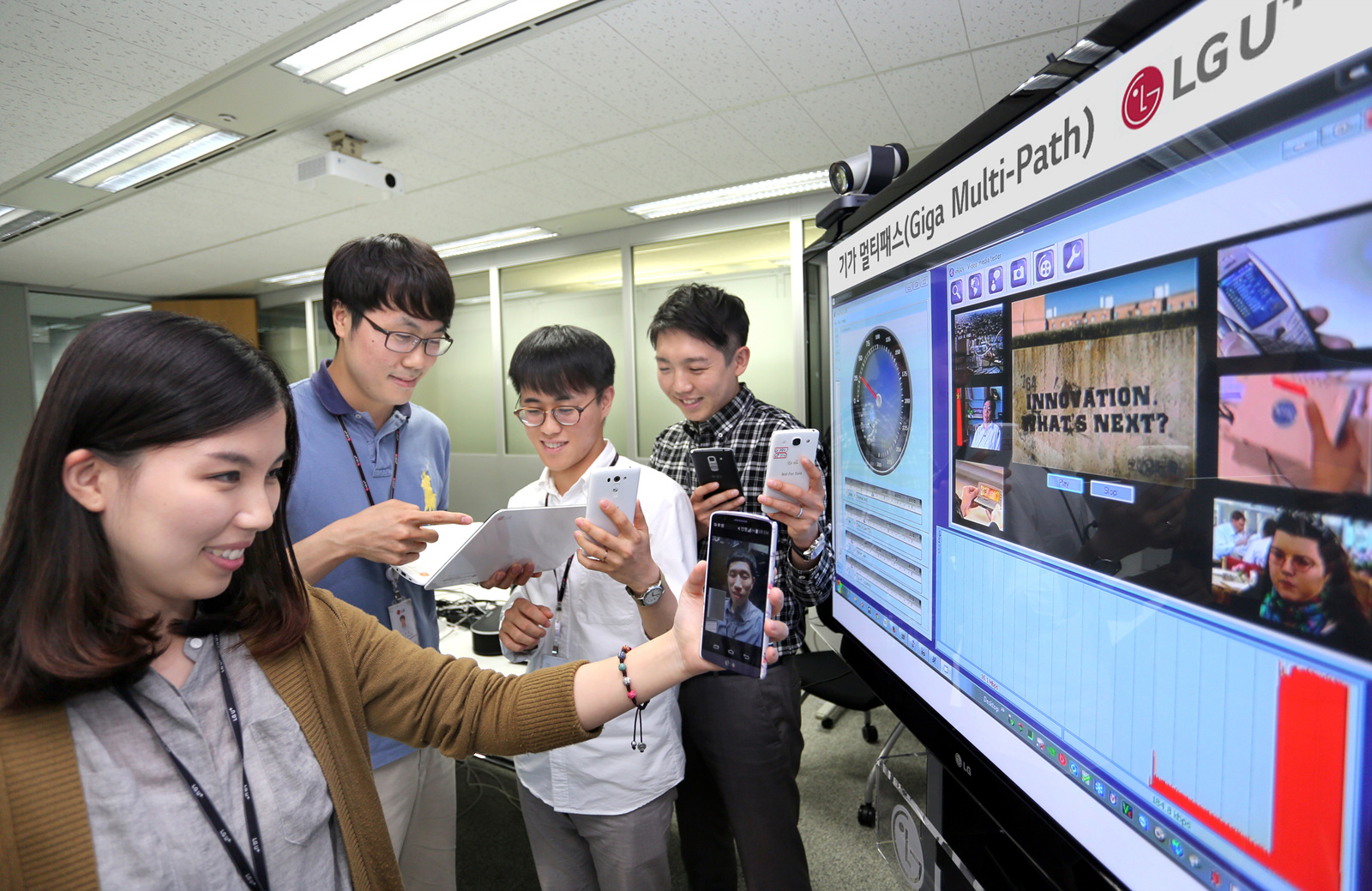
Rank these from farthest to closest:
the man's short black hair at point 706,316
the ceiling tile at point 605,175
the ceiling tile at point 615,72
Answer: the ceiling tile at point 605,175
the ceiling tile at point 615,72
the man's short black hair at point 706,316

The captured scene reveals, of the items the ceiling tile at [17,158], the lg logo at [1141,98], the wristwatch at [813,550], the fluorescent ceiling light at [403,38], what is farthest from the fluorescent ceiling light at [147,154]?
the lg logo at [1141,98]

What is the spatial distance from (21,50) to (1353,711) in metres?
3.77

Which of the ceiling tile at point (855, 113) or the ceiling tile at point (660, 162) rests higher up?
the ceiling tile at point (660, 162)

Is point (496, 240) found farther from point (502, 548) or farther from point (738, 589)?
point (738, 589)

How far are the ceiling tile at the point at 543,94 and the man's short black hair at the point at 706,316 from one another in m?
1.43

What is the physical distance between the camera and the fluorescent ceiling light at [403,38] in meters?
2.21

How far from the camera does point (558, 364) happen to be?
145cm

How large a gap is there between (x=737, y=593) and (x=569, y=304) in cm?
494

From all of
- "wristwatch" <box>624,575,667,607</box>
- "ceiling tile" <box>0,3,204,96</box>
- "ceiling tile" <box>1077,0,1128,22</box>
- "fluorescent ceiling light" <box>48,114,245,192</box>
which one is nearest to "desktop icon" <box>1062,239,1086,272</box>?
"wristwatch" <box>624,575,667,607</box>

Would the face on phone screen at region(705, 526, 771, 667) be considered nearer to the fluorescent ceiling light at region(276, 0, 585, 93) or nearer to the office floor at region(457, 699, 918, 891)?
the office floor at region(457, 699, 918, 891)

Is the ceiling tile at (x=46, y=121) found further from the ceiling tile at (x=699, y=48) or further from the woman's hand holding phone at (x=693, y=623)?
the woman's hand holding phone at (x=693, y=623)

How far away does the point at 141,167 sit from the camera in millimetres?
3451

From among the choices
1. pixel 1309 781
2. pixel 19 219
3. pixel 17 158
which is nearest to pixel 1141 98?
pixel 1309 781

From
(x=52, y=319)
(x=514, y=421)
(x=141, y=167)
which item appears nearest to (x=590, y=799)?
(x=141, y=167)
